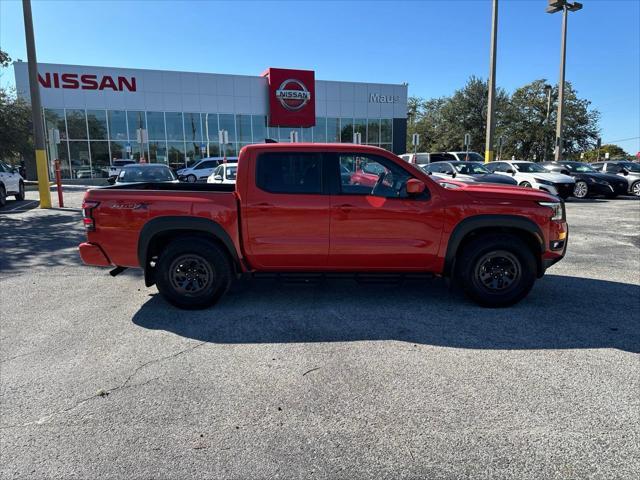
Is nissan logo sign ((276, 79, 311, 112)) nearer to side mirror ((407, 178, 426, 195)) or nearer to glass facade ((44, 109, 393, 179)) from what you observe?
glass facade ((44, 109, 393, 179))

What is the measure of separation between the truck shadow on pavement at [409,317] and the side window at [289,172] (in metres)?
1.37

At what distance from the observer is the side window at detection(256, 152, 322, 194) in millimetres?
5102

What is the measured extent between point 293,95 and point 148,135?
11346 millimetres

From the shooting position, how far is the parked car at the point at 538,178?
17.5 metres

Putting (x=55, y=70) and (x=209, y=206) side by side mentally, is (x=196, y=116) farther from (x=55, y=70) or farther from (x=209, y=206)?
(x=209, y=206)

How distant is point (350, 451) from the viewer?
2.75 m

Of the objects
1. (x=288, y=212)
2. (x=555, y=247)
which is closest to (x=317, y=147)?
(x=288, y=212)

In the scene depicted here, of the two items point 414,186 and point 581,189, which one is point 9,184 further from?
point 581,189

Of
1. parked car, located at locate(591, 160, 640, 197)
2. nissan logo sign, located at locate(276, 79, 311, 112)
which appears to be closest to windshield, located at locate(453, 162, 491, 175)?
parked car, located at locate(591, 160, 640, 197)

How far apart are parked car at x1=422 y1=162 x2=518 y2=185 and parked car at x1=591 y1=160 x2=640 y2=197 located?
6.96m

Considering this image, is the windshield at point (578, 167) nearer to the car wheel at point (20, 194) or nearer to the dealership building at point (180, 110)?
the dealership building at point (180, 110)

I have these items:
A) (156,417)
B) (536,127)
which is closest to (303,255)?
(156,417)

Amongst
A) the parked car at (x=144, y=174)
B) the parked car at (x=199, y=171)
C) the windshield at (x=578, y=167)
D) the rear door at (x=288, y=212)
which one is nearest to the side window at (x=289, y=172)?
the rear door at (x=288, y=212)

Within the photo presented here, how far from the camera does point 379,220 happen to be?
5031 millimetres
